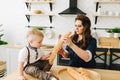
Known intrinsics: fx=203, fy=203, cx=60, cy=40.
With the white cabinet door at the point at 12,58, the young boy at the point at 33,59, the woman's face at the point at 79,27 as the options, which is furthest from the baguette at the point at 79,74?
the white cabinet door at the point at 12,58

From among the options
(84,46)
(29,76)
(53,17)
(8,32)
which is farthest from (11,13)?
(29,76)

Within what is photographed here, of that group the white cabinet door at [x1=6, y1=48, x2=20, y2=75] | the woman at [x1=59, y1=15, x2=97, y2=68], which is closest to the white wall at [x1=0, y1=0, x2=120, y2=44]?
the white cabinet door at [x1=6, y1=48, x2=20, y2=75]

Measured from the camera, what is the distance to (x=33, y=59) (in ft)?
4.98

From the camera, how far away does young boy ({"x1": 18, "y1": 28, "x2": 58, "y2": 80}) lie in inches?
56.3

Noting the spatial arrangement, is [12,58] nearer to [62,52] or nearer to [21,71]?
[62,52]

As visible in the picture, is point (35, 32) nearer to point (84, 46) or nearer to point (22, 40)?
point (84, 46)

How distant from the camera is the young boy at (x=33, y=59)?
1.43 metres

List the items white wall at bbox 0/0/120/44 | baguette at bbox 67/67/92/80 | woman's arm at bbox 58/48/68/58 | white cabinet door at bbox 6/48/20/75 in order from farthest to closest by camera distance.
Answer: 1. white wall at bbox 0/0/120/44
2. white cabinet door at bbox 6/48/20/75
3. woman's arm at bbox 58/48/68/58
4. baguette at bbox 67/67/92/80

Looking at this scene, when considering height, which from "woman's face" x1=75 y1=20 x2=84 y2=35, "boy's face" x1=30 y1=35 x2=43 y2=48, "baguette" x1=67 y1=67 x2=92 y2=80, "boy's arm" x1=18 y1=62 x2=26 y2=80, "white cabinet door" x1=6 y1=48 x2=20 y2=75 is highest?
"woman's face" x1=75 y1=20 x2=84 y2=35

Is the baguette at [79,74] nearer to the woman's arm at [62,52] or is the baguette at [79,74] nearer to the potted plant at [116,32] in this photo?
the woman's arm at [62,52]

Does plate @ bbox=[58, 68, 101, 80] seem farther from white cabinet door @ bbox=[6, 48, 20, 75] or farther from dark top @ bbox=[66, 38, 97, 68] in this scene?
white cabinet door @ bbox=[6, 48, 20, 75]

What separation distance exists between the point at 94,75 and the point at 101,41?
8.18 feet

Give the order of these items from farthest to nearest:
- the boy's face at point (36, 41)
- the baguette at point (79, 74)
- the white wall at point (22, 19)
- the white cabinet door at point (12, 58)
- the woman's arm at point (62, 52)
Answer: the white wall at point (22, 19), the white cabinet door at point (12, 58), the woman's arm at point (62, 52), the boy's face at point (36, 41), the baguette at point (79, 74)

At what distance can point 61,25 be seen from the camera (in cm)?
411
